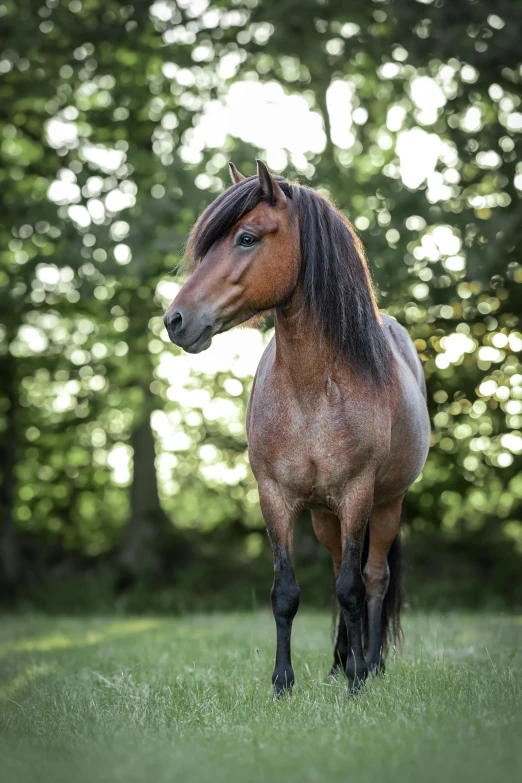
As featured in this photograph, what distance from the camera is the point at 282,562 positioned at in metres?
4.50

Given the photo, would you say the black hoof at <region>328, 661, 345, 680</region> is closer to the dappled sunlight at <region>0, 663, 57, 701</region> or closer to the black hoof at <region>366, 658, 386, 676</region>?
the black hoof at <region>366, 658, 386, 676</region>

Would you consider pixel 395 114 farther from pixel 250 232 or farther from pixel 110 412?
pixel 250 232

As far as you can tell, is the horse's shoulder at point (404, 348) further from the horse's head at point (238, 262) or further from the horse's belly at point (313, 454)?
A: the horse's head at point (238, 262)

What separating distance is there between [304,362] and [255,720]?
1.70 metres

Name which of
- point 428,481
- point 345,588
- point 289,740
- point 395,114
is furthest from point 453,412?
point 289,740

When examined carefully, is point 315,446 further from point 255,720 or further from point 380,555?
point 380,555

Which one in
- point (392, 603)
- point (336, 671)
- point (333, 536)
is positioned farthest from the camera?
point (392, 603)

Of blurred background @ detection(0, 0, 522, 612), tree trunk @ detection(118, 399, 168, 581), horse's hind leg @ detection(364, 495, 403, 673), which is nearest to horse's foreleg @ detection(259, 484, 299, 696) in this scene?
horse's hind leg @ detection(364, 495, 403, 673)

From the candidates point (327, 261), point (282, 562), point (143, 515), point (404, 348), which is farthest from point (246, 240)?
point (143, 515)

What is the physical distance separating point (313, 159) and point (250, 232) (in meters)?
7.05

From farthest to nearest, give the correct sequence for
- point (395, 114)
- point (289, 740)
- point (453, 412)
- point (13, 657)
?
point (395, 114)
point (453, 412)
point (13, 657)
point (289, 740)

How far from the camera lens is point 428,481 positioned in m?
13.6

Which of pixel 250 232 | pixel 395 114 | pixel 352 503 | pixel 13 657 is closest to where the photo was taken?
pixel 250 232

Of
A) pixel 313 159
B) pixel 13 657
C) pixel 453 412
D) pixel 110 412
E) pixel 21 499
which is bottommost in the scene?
pixel 21 499
